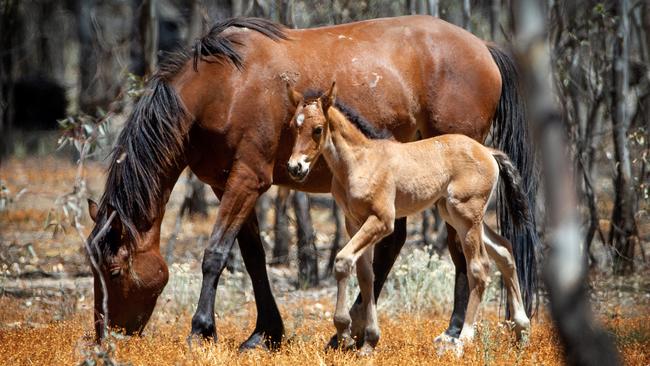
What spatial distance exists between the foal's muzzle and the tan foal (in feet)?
0.39

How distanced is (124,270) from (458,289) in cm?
262

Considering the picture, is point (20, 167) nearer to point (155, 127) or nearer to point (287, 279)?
point (287, 279)

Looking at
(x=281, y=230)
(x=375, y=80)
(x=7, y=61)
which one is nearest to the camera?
(x=375, y=80)

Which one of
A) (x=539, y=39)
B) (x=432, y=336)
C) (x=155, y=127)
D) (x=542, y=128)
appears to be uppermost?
(x=539, y=39)

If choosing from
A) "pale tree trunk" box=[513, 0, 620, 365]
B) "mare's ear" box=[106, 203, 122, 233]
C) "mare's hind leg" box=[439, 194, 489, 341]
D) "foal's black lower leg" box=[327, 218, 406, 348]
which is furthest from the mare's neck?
"pale tree trunk" box=[513, 0, 620, 365]

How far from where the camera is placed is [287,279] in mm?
12328

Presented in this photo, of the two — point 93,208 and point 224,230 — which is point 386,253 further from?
point 93,208

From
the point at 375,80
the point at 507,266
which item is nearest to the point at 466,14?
the point at 375,80

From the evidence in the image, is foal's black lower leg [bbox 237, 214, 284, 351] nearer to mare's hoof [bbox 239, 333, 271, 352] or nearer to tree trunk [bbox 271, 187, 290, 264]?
mare's hoof [bbox 239, 333, 271, 352]

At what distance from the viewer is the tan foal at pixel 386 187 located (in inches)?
246

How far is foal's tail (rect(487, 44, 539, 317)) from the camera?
24.6ft

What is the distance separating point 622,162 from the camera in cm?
1127

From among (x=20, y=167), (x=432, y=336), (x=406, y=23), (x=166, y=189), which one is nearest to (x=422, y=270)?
(x=432, y=336)

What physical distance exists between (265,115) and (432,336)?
2.28 metres
